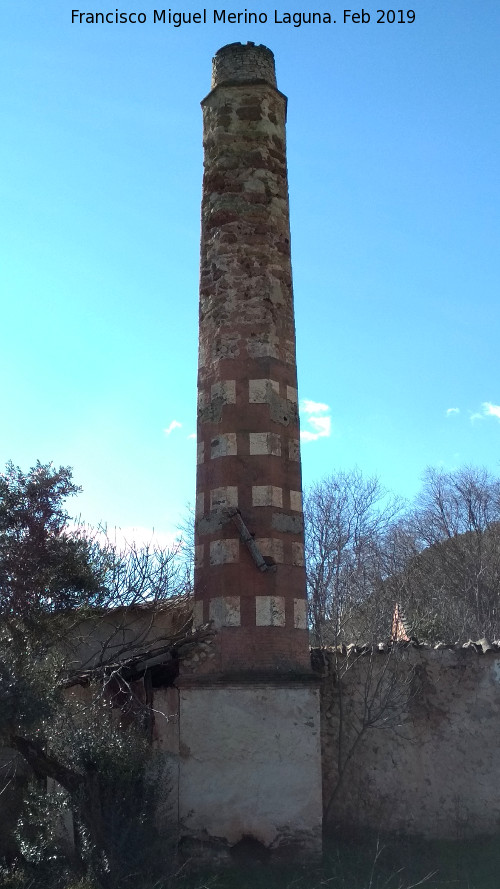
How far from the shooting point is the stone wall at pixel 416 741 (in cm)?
1012

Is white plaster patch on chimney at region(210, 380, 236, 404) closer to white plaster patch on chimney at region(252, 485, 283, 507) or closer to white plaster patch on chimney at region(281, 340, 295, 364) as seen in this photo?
white plaster patch on chimney at region(281, 340, 295, 364)

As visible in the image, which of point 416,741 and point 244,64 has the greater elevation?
point 244,64

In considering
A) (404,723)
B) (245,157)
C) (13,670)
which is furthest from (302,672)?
(245,157)

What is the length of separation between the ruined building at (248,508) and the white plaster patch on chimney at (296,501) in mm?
16

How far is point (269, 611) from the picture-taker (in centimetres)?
1009

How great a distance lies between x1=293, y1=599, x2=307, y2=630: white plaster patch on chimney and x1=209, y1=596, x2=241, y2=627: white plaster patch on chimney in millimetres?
715

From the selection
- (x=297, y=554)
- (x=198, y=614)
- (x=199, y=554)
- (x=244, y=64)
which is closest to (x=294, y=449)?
(x=297, y=554)

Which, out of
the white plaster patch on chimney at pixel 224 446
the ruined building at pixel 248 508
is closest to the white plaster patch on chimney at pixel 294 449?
the ruined building at pixel 248 508

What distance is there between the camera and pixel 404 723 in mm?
10438

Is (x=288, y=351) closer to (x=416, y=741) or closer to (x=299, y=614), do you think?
(x=299, y=614)

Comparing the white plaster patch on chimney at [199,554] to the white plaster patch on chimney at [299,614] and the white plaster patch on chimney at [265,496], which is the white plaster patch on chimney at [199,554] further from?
the white plaster patch on chimney at [299,614]

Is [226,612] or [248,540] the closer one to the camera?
[226,612]

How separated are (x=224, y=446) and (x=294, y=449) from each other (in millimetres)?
953

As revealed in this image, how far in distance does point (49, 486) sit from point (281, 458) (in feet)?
9.98
